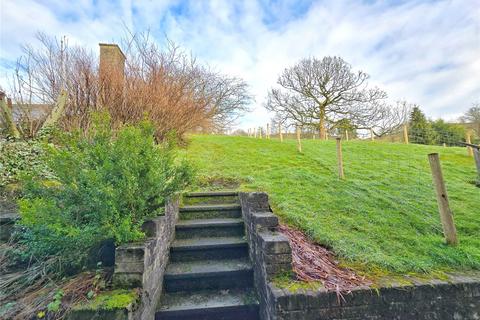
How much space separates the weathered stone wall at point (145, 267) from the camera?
1.72 meters

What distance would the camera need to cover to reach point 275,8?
548 cm

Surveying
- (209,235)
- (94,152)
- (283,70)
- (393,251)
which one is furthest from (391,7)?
(283,70)

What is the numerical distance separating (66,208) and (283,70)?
60.4 ft

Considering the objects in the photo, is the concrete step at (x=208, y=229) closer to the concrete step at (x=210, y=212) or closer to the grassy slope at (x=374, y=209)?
the concrete step at (x=210, y=212)

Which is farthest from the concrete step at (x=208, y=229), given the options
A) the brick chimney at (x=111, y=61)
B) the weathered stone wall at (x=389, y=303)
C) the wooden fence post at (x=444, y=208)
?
the brick chimney at (x=111, y=61)

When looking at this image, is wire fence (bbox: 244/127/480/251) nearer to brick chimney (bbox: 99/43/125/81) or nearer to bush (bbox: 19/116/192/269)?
bush (bbox: 19/116/192/269)

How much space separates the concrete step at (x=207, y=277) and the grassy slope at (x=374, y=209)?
0.93m

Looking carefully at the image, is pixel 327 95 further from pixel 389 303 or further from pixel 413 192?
pixel 389 303

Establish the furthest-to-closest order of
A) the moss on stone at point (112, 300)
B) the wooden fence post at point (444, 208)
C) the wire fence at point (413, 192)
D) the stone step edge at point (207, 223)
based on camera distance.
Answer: the stone step edge at point (207, 223) < the wire fence at point (413, 192) < the wooden fence post at point (444, 208) < the moss on stone at point (112, 300)

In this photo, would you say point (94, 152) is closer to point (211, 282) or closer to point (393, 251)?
point (211, 282)

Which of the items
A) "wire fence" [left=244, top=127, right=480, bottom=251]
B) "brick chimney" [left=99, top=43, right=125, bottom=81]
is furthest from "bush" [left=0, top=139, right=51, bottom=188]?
"wire fence" [left=244, top=127, right=480, bottom=251]

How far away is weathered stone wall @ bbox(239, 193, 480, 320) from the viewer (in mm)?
1659

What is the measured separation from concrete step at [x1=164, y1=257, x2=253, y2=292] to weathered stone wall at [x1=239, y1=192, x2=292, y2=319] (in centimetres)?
18

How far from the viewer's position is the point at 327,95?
1642 centimetres
